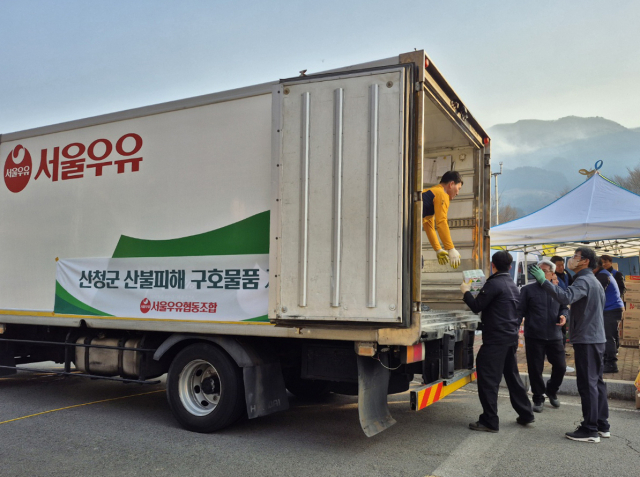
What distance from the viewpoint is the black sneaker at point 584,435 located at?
4.77 metres

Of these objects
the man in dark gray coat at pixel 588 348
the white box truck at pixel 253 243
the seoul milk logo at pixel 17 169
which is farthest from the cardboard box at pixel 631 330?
the seoul milk logo at pixel 17 169

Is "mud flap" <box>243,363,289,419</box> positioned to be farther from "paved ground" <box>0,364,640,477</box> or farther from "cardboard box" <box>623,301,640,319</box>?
"cardboard box" <box>623,301,640,319</box>

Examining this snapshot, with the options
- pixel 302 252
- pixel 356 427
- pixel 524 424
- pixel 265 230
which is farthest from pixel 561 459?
pixel 265 230

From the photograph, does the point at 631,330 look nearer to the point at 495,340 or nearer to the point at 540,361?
the point at 540,361

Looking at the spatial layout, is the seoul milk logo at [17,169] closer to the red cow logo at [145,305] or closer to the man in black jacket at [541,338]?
the red cow logo at [145,305]

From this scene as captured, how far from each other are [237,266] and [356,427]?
2.02 metres

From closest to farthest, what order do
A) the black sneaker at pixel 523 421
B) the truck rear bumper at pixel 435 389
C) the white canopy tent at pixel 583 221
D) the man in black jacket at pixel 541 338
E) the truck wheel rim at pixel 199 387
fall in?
the truck rear bumper at pixel 435 389 < the truck wheel rim at pixel 199 387 < the black sneaker at pixel 523 421 < the man in black jacket at pixel 541 338 < the white canopy tent at pixel 583 221

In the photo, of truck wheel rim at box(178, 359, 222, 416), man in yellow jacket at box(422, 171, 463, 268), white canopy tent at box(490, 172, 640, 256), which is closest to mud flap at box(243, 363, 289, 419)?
truck wheel rim at box(178, 359, 222, 416)

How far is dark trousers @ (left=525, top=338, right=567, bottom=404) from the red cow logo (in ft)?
13.9

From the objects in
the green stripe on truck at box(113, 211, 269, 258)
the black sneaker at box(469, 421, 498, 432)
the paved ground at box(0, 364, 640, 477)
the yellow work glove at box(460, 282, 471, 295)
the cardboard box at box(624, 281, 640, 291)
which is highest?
the green stripe on truck at box(113, 211, 269, 258)

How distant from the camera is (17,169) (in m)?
6.68

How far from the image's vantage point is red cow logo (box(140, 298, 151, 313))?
5391 millimetres

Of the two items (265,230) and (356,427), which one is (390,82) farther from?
(356,427)

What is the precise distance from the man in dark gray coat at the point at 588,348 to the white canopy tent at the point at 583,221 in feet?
17.3
